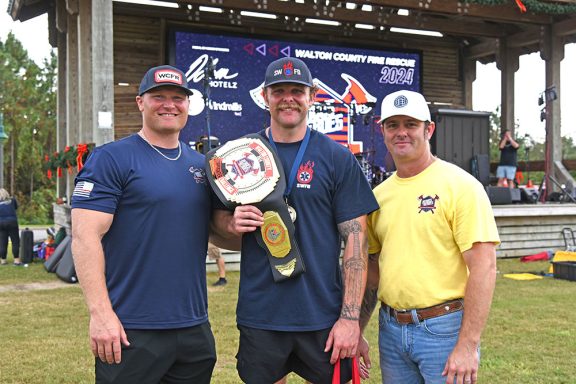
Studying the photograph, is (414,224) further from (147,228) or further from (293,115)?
(147,228)

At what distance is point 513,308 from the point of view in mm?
6492

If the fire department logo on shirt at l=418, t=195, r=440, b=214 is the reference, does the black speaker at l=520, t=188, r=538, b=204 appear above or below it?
below

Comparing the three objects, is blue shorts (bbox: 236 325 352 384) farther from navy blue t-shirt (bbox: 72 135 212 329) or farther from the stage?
the stage

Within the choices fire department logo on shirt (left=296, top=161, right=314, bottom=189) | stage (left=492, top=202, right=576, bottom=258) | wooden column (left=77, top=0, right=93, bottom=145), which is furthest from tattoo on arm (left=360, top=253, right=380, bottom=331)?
stage (left=492, top=202, right=576, bottom=258)

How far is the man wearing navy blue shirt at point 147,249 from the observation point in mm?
2219

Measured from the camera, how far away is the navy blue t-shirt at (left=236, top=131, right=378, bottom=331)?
7.77 ft

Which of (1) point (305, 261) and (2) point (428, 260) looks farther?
(1) point (305, 261)

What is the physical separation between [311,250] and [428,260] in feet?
1.50

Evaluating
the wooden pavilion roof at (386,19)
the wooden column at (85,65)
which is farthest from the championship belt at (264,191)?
the wooden pavilion roof at (386,19)

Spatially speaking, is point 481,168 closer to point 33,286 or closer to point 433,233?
point 33,286

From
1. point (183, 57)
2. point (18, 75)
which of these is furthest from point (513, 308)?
point (18, 75)

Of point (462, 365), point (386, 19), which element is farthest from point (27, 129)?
point (462, 365)

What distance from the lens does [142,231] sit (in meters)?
2.31

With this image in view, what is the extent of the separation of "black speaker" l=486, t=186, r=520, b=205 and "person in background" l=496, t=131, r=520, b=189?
121cm
